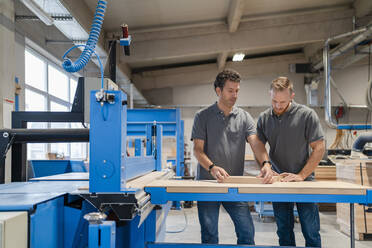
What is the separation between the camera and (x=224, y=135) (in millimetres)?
2131

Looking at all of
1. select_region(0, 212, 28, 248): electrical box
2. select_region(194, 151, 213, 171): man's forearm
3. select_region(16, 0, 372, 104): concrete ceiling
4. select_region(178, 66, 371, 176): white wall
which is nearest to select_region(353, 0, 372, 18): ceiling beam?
select_region(16, 0, 372, 104): concrete ceiling

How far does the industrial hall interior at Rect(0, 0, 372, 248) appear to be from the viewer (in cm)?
131

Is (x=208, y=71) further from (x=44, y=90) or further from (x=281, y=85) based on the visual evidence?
(x=281, y=85)

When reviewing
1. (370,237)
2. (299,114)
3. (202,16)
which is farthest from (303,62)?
(299,114)

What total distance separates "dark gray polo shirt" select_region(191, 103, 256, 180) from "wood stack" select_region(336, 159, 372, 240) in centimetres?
189

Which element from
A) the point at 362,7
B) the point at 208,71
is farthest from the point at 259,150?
the point at 208,71

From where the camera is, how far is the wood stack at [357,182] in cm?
359

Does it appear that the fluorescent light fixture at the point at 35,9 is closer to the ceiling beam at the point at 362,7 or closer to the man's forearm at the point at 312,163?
the man's forearm at the point at 312,163

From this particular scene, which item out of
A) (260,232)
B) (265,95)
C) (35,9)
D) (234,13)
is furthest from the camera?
(265,95)

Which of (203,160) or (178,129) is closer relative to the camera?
(203,160)

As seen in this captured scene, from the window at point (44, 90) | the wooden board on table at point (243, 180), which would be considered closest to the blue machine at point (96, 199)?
the wooden board on table at point (243, 180)

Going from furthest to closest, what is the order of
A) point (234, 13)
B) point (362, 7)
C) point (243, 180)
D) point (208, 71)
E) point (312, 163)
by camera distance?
point (208, 71), point (362, 7), point (234, 13), point (312, 163), point (243, 180)

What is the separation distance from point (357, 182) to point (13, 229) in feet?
12.3

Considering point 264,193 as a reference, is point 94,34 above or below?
above
